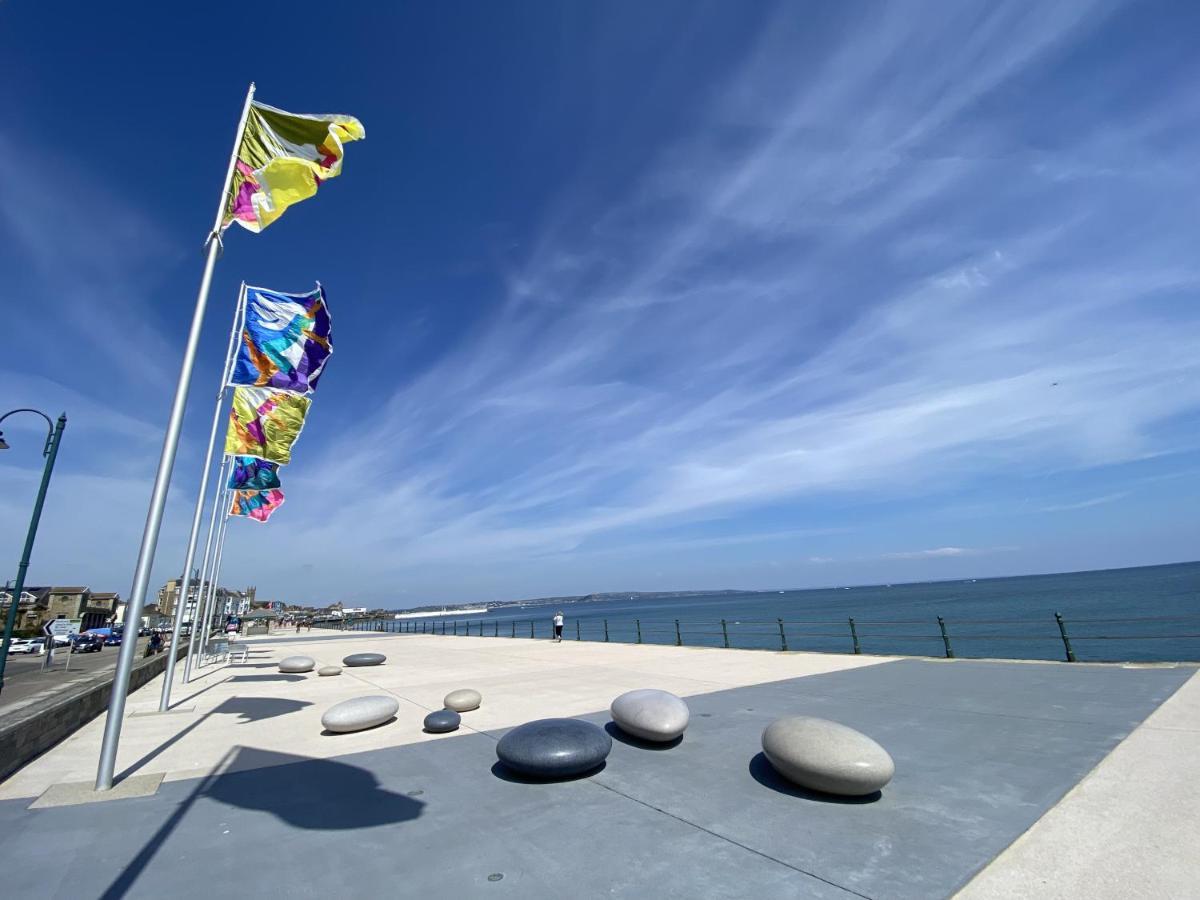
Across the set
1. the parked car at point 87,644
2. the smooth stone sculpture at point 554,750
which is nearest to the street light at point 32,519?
the smooth stone sculpture at point 554,750

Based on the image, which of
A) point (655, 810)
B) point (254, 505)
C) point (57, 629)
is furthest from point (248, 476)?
point (655, 810)

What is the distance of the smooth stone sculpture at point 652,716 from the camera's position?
683 centimetres

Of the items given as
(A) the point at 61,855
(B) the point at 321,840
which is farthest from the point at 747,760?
(A) the point at 61,855

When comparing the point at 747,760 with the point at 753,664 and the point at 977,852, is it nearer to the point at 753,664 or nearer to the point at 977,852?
the point at 977,852

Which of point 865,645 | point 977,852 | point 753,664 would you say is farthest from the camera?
point 865,645

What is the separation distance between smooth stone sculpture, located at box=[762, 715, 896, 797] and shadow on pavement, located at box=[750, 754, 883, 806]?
7 cm

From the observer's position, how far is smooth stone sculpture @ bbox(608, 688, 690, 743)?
683cm

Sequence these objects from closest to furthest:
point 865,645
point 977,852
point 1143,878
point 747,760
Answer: point 1143,878
point 977,852
point 747,760
point 865,645

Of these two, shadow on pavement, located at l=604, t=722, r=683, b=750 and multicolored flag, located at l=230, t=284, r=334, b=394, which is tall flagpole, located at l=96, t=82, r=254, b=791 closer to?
multicolored flag, located at l=230, t=284, r=334, b=394

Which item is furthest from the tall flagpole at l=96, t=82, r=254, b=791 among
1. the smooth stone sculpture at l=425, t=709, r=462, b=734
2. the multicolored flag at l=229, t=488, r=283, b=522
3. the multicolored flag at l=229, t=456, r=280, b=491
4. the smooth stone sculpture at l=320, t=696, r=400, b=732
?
the multicolored flag at l=229, t=488, r=283, b=522

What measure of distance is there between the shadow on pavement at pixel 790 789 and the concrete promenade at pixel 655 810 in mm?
38

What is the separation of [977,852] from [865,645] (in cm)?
5202

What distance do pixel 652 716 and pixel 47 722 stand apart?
28.6 feet

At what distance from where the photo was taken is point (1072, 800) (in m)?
4.84
